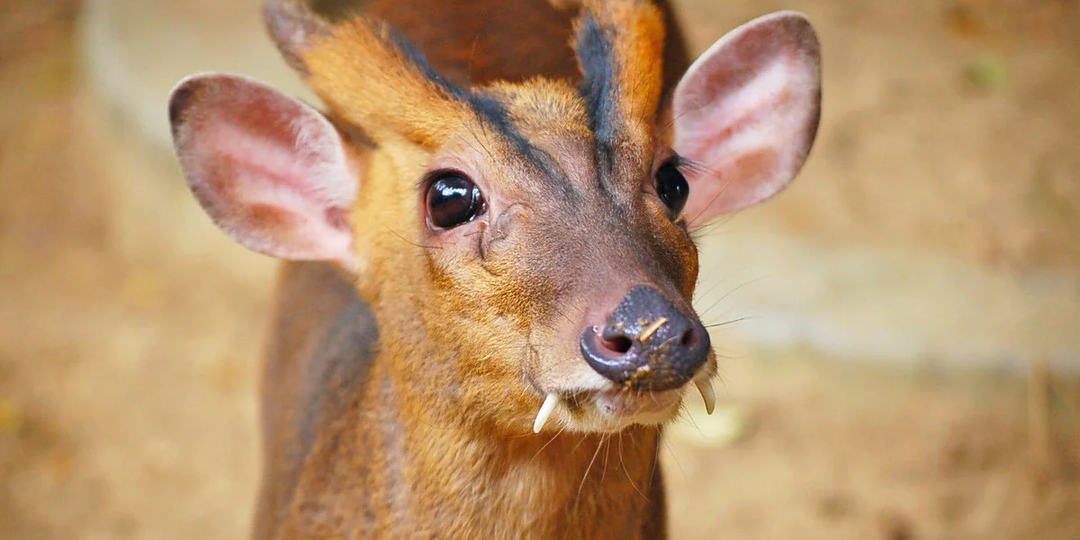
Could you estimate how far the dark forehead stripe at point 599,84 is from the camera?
8.34 feet

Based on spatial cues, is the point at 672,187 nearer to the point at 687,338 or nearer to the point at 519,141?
the point at 519,141

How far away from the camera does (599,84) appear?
2.67m

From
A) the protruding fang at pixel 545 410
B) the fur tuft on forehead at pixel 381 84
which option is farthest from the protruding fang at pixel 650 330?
the fur tuft on forehead at pixel 381 84

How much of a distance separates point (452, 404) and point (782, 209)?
337cm

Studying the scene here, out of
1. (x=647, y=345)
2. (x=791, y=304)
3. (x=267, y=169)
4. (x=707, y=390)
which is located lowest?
(x=791, y=304)

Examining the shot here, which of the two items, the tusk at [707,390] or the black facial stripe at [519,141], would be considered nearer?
the tusk at [707,390]

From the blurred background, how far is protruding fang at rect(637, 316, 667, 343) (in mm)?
2574

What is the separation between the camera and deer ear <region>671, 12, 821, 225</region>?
3104 mm

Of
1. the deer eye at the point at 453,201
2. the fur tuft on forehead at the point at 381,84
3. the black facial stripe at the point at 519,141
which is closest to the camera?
the black facial stripe at the point at 519,141

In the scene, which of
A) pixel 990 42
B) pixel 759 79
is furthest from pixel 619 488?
pixel 990 42

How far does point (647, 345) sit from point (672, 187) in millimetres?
686

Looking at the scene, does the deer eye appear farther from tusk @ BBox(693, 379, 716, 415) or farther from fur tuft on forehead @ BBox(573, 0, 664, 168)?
tusk @ BBox(693, 379, 716, 415)

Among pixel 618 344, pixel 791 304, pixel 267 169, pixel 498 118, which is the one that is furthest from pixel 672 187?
pixel 791 304

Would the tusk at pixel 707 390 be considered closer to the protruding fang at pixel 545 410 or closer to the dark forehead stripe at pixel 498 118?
the protruding fang at pixel 545 410
